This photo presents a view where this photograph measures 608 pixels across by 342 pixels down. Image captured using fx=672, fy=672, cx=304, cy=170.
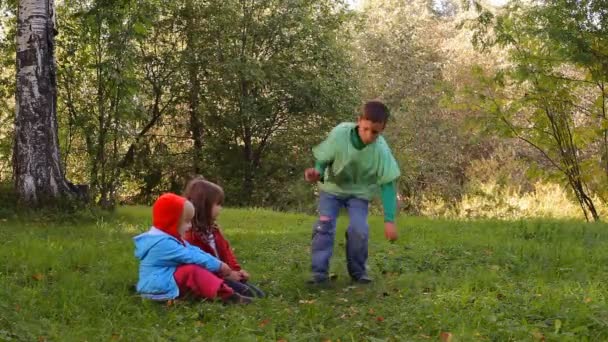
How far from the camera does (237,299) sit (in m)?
5.24

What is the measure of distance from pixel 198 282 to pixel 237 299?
1.08 ft

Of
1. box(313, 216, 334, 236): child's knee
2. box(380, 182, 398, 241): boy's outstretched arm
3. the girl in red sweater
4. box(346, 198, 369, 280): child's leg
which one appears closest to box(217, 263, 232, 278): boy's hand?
the girl in red sweater

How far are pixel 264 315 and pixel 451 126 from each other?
24888mm

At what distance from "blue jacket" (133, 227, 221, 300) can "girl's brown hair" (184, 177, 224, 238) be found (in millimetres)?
509

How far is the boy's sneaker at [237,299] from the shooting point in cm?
520

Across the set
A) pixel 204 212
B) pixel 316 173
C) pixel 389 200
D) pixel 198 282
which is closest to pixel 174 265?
pixel 198 282

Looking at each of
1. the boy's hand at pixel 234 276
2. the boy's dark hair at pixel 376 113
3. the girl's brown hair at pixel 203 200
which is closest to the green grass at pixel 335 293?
the boy's hand at pixel 234 276

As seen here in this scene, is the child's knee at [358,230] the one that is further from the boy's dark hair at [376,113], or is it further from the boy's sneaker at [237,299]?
the boy's sneaker at [237,299]

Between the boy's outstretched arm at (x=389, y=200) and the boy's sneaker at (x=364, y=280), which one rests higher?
the boy's outstretched arm at (x=389, y=200)

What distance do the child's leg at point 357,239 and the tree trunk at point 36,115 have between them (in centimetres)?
545

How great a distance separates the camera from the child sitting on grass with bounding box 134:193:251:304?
5.18m

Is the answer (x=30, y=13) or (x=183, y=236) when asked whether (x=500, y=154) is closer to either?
(x=30, y=13)

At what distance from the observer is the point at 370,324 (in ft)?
14.9

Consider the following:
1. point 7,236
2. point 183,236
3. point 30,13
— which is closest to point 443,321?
point 183,236
